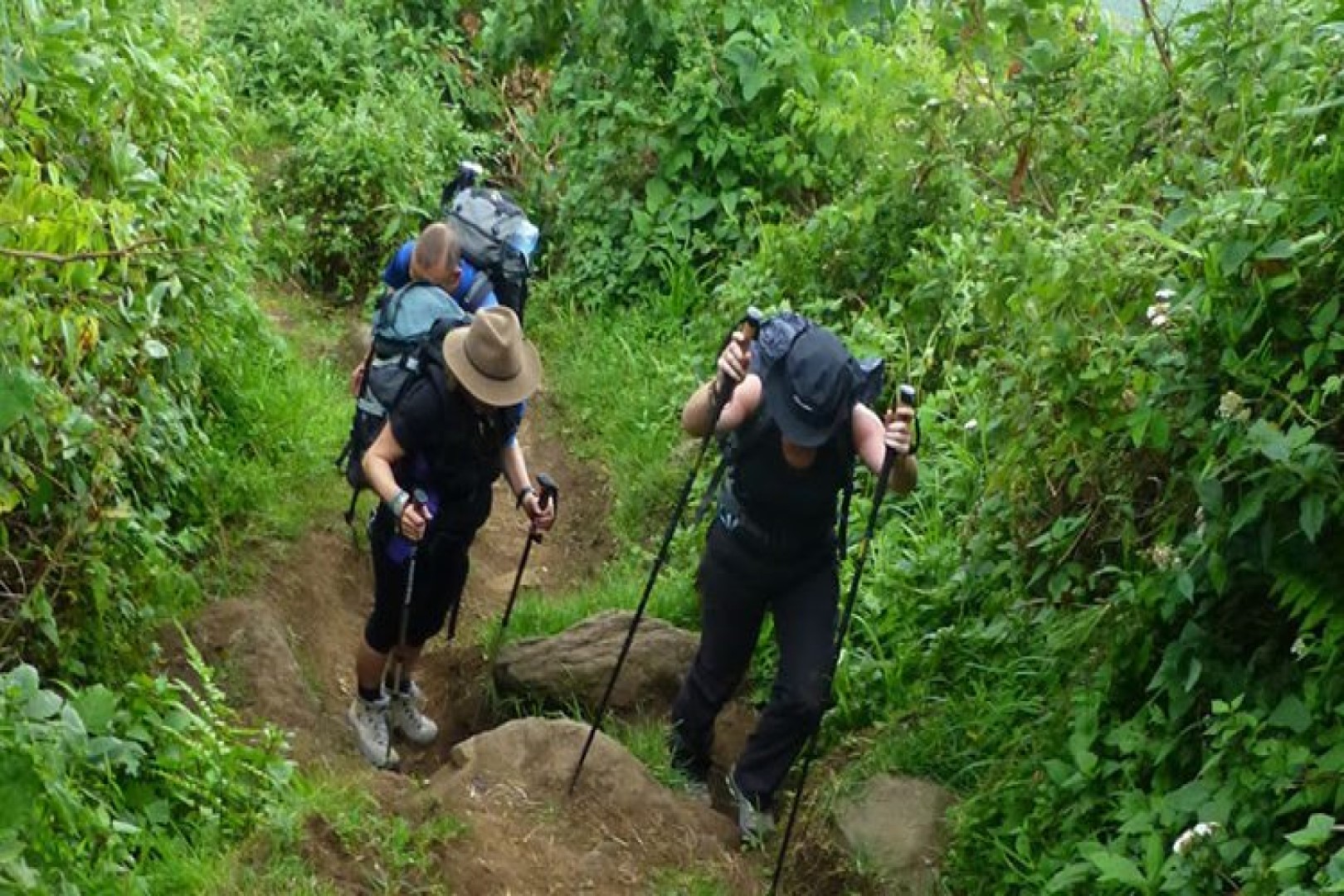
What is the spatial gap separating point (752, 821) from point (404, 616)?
1535 mm

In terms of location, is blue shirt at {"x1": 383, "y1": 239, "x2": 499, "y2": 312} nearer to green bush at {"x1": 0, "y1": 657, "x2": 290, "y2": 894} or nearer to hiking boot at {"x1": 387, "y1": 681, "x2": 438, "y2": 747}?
hiking boot at {"x1": 387, "y1": 681, "x2": 438, "y2": 747}

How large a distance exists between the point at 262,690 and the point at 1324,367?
13.3ft

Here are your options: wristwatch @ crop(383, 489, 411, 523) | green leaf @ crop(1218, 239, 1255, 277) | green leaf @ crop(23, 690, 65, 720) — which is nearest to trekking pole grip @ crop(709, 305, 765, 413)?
wristwatch @ crop(383, 489, 411, 523)

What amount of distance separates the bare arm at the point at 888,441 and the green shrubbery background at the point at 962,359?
608mm

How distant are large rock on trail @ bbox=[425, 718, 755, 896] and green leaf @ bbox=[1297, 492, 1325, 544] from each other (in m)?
2.41

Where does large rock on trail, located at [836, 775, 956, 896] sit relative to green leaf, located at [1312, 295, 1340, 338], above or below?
below

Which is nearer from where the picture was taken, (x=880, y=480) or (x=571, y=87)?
(x=880, y=480)

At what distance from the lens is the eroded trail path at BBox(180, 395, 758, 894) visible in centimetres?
611

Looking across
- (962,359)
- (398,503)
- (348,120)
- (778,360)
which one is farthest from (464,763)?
(348,120)

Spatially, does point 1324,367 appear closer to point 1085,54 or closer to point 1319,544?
point 1319,544

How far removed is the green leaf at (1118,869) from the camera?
17.5ft

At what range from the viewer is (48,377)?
5.33 m

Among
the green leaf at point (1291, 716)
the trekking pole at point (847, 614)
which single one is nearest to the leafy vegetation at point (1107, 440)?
the green leaf at point (1291, 716)

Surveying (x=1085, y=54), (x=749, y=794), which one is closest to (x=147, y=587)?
(x=749, y=794)
